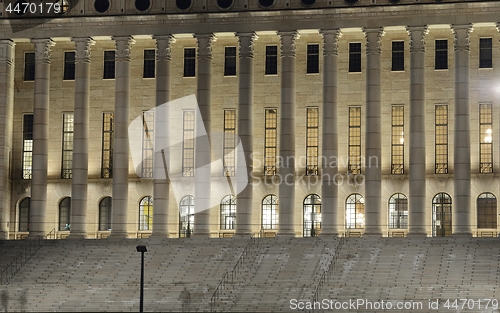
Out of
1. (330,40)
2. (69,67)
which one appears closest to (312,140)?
(330,40)

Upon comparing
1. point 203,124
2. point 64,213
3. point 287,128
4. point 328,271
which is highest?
point 203,124

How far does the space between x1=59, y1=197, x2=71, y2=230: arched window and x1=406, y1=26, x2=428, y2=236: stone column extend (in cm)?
2484

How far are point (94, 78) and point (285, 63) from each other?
15.1 m

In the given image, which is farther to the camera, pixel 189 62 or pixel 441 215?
pixel 189 62

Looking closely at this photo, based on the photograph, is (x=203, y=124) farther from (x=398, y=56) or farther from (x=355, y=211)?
(x=398, y=56)

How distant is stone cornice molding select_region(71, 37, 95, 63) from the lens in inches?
3233

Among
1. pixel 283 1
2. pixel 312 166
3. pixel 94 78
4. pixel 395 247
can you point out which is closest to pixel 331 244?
pixel 395 247

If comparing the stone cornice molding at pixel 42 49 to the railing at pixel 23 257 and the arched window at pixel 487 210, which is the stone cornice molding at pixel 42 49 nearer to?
the railing at pixel 23 257

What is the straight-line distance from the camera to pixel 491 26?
79875 millimetres

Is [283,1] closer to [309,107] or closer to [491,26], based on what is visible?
[309,107]

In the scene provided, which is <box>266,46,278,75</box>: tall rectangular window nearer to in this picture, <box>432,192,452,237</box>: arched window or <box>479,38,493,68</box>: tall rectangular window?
<box>479,38,493,68</box>: tall rectangular window

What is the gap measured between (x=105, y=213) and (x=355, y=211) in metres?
17.8

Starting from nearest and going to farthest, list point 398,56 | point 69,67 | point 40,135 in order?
1. point 40,135
2. point 398,56
3. point 69,67

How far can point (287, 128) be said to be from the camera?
261ft
